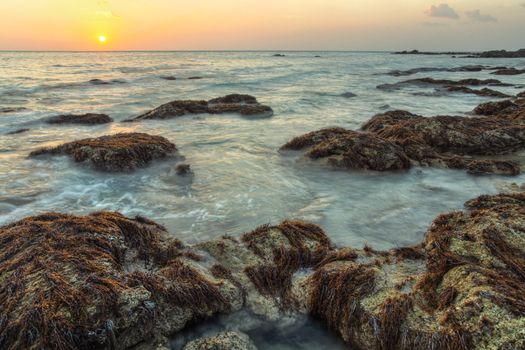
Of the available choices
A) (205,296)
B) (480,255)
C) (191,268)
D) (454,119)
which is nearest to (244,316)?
(205,296)

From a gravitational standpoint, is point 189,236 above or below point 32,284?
below

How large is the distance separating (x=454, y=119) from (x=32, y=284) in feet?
35.2

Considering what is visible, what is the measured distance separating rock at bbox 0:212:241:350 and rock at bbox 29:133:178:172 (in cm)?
394

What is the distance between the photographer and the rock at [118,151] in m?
8.71

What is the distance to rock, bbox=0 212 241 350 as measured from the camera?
119 inches

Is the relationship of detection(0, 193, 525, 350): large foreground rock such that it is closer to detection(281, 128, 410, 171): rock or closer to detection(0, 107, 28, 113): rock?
detection(281, 128, 410, 171): rock

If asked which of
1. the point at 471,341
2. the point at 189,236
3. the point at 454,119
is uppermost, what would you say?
the point at 454,119

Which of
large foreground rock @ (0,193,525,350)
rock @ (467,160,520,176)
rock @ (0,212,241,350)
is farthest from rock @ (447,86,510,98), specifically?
rock @ (0,212,241,350)

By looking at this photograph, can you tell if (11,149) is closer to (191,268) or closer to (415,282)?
(191,268)

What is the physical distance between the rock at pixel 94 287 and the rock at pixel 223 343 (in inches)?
15.2

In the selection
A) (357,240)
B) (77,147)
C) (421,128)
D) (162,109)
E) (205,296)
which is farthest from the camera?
(162,109)

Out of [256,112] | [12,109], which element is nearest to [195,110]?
[256,112]

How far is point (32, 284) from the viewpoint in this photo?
3.40 meters

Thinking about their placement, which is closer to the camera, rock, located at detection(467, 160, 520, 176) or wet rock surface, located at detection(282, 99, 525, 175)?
rock, located at detection(467, 160, 520, 176)
